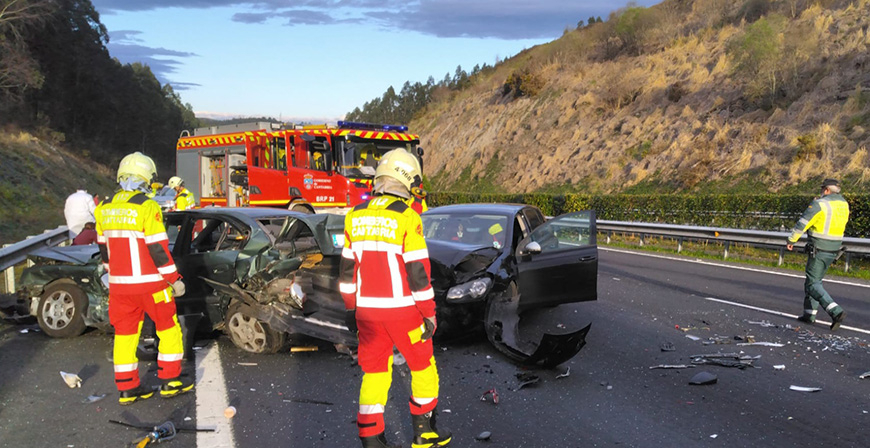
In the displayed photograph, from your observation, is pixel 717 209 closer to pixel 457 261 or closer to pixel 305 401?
pixel 457 261

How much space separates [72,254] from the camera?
7160 millimetres

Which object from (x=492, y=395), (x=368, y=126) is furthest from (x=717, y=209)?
(x=492, y=395)

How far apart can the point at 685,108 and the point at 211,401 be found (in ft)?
102

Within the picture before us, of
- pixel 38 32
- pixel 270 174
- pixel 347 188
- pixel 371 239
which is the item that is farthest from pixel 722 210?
pixel 38 32

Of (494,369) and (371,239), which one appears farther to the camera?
(494,369)

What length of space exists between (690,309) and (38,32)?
58715 millimetres

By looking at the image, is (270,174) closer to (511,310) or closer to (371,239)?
(511,310)

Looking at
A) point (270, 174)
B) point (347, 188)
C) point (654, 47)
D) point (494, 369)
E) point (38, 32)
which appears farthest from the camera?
point (38, 32)

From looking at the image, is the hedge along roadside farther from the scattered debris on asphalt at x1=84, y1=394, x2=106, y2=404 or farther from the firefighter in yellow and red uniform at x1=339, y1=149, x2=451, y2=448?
the scattered debris on asphalt at x1=84, y1=394, x2=106, y2=404

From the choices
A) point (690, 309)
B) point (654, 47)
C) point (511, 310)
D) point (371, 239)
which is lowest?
point (690, 309)

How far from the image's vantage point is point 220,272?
6.64m

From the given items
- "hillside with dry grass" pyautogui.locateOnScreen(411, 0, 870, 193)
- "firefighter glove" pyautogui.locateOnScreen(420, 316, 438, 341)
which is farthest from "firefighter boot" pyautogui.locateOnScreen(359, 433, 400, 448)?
"hillside with dry grass" pyautogui.locateOnScreen(411, 0, 870, 193)

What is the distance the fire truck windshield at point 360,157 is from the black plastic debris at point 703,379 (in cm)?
1017

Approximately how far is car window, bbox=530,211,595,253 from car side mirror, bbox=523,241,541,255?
0.26 meters
